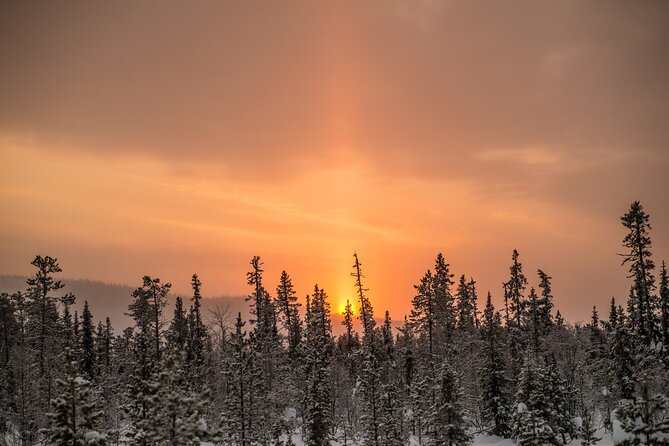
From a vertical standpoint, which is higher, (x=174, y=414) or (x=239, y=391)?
(x=174, y=414)

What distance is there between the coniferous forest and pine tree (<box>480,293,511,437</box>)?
15cm

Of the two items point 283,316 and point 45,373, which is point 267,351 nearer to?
point 283,316

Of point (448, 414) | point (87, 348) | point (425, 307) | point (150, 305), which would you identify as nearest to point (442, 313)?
point (425, 307)

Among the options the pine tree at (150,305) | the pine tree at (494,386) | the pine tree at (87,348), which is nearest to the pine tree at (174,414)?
the pine tree at (150,305)

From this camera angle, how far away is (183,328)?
84.1 metres

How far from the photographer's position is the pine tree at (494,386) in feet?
218

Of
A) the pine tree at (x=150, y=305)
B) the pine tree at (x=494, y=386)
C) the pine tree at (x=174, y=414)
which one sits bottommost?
the pine tree at (x=494, y=386)

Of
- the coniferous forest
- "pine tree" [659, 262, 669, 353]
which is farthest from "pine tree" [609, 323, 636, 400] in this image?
"pine tree" [659, 262, 669, 353]

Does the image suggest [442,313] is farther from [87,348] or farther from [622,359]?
[87,348]

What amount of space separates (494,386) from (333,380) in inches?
1083

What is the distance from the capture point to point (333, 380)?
285 feet

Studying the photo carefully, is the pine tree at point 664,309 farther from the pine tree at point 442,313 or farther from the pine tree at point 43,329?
the pine tree at point 43,329

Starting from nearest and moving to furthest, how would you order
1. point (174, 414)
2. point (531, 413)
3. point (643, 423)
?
point (174, 414) → point (643, 423) → point (531, 413)

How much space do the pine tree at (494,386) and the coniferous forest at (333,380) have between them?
15 cm
